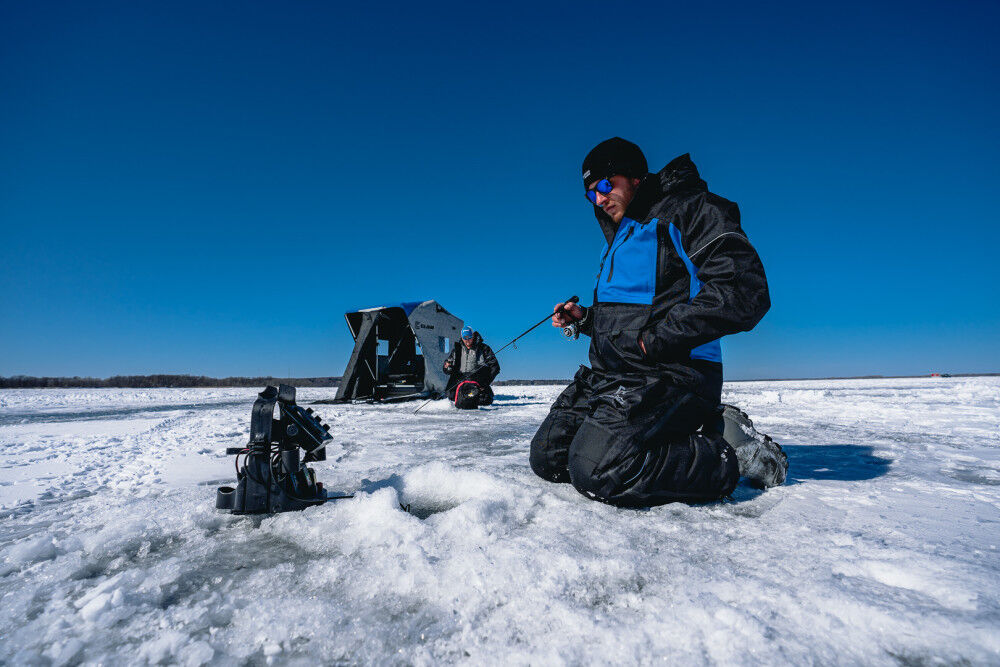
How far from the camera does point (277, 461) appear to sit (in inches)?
69.7

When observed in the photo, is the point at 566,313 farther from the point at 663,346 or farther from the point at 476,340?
the point at 476,340

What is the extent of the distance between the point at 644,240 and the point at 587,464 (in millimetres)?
1079

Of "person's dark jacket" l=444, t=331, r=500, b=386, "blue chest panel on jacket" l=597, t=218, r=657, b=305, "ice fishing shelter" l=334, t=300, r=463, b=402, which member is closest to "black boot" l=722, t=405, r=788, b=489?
"blue chest panel on jacket" l=597, t=218, r=657, b=305

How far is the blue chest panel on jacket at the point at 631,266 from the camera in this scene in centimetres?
208

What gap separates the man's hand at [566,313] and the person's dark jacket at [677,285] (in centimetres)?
16

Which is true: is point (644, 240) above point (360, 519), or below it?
above

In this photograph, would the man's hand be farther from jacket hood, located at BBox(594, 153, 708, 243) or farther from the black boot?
the black boot

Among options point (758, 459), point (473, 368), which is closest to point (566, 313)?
point (758, 459)

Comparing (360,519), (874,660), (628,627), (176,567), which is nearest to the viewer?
(874,660)

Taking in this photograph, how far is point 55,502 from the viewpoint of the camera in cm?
209

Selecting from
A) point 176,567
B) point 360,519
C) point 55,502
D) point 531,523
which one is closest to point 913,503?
point 531,523

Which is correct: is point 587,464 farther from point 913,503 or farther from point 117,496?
point 117,496

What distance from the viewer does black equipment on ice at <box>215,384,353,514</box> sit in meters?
1.69

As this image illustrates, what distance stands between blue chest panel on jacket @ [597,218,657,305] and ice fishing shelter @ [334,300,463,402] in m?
8.79
